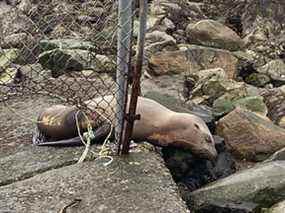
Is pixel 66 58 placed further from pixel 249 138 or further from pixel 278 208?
pixel 278 208

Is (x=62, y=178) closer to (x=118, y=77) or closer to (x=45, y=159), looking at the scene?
(x=45, y=159)

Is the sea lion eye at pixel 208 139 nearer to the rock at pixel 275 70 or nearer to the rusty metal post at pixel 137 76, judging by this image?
the rusty metal post at pixel 137 76

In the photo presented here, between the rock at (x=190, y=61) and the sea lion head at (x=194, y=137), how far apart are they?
3.00 meters

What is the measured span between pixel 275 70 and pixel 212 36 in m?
1.28

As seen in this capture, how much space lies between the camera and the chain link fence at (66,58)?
317 cm

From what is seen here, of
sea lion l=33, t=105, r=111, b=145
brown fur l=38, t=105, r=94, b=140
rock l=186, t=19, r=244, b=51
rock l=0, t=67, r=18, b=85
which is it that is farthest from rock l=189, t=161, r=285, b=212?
rock l=186, t=19, r=244, b=51

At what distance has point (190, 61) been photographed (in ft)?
23.3

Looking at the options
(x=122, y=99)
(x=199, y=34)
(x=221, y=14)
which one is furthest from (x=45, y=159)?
(x=221, y=14)

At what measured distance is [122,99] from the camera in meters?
3.14

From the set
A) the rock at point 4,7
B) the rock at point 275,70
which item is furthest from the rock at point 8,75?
the rock at point 275,70

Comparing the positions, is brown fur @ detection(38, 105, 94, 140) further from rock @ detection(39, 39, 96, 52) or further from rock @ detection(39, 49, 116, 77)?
rock @ detection(39, 39, 96, 52)

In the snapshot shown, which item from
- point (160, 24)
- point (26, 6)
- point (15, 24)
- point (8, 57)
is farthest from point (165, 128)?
point (160, 24)

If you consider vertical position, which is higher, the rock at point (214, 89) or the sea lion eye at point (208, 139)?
the sea lion eye at point (208, 139)

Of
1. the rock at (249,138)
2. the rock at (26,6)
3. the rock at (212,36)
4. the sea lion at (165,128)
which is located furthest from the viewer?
the rock at (212,36)
